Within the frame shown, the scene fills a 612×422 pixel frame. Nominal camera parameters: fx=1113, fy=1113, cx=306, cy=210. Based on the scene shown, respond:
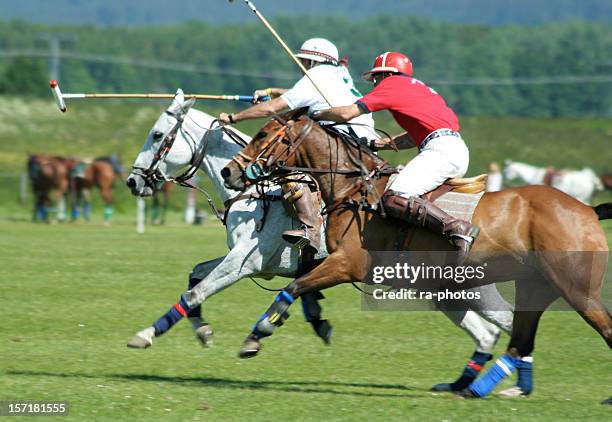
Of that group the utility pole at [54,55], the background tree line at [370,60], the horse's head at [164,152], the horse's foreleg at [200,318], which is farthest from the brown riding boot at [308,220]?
the background tree line at [370,60]

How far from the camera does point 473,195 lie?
29.4 ft

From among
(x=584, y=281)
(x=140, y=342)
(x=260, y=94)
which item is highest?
(x=260, y=94)

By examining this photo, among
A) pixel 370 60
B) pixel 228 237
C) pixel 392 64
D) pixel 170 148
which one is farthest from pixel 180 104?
pixel 370 60

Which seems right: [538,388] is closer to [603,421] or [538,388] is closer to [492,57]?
[603,421]

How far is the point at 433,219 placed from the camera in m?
8.72

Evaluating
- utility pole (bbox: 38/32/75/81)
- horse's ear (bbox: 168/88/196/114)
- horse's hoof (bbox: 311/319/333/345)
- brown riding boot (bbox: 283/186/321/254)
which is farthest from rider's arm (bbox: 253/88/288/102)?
utility pole (bbox: 38/32/75/81)

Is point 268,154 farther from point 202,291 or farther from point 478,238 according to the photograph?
point 478,238

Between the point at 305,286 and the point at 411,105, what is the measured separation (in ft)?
5.58

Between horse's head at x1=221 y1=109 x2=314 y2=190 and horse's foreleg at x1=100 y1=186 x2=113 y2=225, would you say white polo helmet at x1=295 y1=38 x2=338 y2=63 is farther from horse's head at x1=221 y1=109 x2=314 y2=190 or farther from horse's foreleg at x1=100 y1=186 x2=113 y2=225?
horse's foreleg at x1=100 y1=186 x2=113 y2=225

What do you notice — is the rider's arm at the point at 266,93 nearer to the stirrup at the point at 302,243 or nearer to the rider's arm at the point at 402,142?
the rider's arm at the point at 402,142

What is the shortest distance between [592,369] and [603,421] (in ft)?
8.25

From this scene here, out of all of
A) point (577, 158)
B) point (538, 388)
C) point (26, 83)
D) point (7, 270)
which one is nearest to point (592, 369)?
point (538, 388)

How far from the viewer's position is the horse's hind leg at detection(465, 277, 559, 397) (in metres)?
9.06

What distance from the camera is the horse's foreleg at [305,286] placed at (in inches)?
348
